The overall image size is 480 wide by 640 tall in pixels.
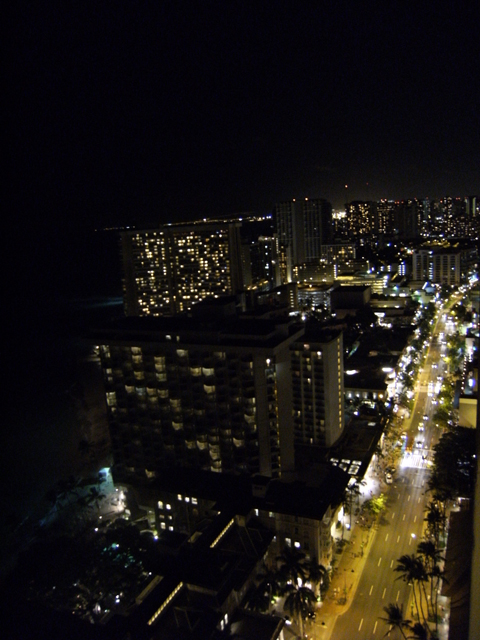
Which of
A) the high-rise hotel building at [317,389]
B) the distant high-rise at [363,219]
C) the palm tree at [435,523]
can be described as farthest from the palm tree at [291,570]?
the distant high-rise at [363,219]

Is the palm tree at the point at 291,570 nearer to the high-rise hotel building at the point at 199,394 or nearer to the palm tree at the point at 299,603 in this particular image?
the palm tree at the point at 299,603

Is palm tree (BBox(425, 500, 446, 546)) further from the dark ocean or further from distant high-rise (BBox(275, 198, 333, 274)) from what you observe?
distant high-rise (BBox(275, 198, 333, 274))

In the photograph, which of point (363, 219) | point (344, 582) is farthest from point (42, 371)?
point (363, 219)

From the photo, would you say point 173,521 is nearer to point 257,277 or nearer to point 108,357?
point 108,357

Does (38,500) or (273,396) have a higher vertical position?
(273,396)

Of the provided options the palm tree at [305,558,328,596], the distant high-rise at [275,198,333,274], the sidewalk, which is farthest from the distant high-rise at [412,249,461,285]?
the palm tree at [305,558,328,596]

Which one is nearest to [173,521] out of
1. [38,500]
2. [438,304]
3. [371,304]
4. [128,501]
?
[128,501]
